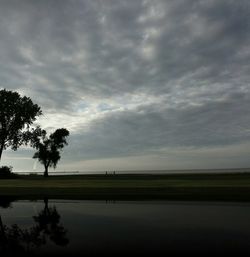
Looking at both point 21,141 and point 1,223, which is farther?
point 21,141

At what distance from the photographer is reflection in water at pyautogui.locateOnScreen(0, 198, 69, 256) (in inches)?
444

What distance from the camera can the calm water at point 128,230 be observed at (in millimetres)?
11132

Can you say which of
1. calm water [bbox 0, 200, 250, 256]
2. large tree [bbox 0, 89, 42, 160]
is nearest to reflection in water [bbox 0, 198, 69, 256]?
calm water [bbox 0, 200, 250, 256]

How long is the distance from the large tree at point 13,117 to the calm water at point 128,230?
5765 centimetres

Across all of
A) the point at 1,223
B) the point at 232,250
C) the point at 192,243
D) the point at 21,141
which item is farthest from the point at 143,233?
the point at 21,141

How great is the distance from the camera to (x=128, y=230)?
47.7 feet

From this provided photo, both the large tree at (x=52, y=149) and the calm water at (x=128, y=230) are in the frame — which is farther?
the large tree at (x=52, y=149)

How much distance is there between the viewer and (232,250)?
428 inches

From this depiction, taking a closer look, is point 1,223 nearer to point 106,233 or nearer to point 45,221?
point 45,221

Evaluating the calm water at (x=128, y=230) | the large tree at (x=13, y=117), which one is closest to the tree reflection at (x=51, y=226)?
the calm water at (x=128, y=230)

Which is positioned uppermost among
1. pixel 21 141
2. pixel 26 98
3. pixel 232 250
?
pixel 26 98

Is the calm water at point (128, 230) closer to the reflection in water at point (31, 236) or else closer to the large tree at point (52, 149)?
the reflection in water at point (31, 236)

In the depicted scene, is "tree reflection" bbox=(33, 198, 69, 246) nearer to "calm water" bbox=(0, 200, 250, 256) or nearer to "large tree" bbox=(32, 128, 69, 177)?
"calm water" bbox=(0, 200, 250, 256)

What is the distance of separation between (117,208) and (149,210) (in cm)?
234
